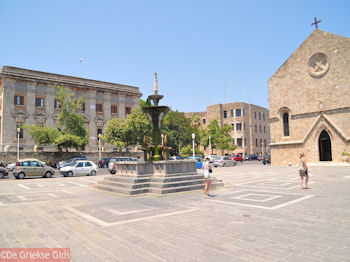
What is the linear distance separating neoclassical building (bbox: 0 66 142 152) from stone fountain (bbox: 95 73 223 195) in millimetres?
32130

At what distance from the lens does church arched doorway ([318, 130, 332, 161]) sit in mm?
31062

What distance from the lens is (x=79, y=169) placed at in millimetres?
23422

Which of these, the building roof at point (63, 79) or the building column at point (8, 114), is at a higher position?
the building roof at point (63, 79)

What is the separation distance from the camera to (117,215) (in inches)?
287

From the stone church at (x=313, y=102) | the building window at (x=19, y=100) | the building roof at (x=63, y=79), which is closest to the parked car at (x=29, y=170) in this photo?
the building window at (x=19, y=100)

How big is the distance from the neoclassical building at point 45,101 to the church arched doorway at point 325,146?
33.8 metres

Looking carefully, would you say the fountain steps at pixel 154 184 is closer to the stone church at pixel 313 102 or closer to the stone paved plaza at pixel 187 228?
the stone paved plaza at pixel 187 228

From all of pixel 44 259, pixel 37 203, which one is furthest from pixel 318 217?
pixel 37 203

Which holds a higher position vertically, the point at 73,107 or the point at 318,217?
the point at 73,107

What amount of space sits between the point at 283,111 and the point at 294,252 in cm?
3394

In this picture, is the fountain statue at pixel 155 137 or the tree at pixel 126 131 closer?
the fountain statue at pixel 155 137

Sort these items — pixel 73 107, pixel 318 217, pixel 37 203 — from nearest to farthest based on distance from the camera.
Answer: pixel 318 217 → pixel 37 203 → pixel 73 107

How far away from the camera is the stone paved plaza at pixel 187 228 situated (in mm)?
4426

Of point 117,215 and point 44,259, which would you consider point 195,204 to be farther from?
point 44,259
